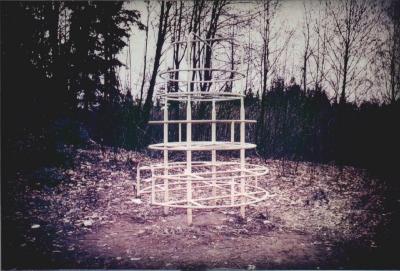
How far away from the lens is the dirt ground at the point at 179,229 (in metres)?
3.87

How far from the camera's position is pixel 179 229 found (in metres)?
4.50

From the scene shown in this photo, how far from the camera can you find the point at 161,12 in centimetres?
870

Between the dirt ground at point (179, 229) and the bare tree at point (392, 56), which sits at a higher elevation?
the bare tree at point (392, 56)

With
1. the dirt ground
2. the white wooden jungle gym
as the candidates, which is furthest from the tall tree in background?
the dirt ground

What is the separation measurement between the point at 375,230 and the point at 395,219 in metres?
0.56

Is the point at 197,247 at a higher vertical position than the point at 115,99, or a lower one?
lower

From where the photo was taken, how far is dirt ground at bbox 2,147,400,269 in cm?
387

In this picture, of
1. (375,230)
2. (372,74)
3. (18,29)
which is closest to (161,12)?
(18,29)

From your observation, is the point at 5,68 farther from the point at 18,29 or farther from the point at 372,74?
the point at 372,74

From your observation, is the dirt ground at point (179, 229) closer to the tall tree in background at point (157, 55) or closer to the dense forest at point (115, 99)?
the dense forest at point (115, 99)

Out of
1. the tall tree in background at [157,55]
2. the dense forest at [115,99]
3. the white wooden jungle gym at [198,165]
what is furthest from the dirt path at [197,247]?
the tall tree in background at [157,55]

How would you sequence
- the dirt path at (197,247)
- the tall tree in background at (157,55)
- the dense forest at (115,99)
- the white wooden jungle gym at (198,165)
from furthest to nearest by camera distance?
the tall tree in background at (157,55) < the dense forest at (115,99) < the white wooden jungle gym at (198,165) < the dirt path at (197,247)

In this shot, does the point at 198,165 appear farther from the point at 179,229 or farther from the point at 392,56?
the point at 392,56

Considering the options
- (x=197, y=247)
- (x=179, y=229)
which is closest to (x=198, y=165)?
(x=179, y=229)
